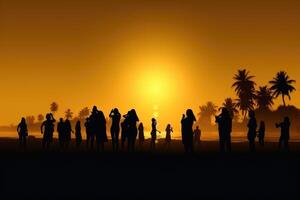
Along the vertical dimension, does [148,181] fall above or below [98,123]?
below

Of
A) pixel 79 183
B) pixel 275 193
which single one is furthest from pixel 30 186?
pixel 275 193

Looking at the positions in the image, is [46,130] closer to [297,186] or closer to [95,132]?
[95,132]

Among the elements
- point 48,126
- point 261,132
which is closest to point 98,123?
point 48,126

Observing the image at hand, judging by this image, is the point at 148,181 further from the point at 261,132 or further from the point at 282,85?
the point at 282,85

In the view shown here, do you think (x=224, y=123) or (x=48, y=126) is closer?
(x=224, y=123)

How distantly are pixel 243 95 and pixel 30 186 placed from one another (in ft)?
354

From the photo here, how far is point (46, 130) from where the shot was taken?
27.8 m

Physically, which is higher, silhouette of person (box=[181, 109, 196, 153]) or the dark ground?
silhouette of person (box=[181, 109, 196, 153])

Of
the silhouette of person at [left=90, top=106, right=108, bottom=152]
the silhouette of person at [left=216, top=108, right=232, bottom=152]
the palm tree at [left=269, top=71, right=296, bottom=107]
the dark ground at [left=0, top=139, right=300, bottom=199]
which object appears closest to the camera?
the dark ground at [left=0, top=139, right=300, bottom=199]

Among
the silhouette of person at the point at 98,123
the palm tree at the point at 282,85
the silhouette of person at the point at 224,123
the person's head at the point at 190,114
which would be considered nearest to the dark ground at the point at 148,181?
the person's head at the point at 190,114

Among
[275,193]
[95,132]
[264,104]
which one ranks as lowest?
[275,193]

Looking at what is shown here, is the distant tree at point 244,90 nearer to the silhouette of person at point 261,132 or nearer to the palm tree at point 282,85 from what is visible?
the palm tree at point 282,85

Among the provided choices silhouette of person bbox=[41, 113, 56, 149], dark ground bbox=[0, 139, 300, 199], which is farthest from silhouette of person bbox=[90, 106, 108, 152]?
dark ground bbox=[0, 139, 300, 199]

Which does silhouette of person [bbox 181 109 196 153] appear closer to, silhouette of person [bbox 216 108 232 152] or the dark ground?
silhouette of person [bbox 216 108 232 152]
